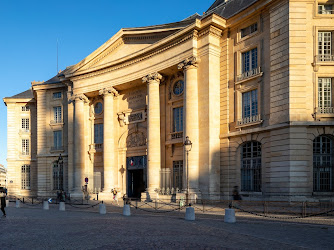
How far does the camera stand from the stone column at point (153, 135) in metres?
30.8

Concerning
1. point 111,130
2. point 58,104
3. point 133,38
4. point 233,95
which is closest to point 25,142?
point 58,104

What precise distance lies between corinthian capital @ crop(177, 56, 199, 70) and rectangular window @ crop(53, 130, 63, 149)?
21854 millimetres

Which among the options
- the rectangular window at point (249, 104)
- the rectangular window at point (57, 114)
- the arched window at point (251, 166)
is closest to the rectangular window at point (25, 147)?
the rectangular window at point (57, 114)

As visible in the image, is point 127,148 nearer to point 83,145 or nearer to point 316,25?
point 83,145

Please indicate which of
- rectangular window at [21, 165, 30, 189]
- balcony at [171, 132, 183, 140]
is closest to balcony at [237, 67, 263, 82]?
balcony at [171, 132, 183, 140]

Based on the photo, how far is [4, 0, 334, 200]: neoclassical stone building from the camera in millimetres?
22641

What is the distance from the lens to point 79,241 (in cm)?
1155

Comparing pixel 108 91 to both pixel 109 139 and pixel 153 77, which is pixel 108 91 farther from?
pixel 153 77

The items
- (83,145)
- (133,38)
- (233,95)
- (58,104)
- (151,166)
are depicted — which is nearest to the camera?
(233,95)

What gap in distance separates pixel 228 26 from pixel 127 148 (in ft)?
54.4

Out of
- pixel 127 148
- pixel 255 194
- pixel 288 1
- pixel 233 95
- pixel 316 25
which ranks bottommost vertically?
pixel 255 194

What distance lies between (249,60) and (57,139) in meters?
28.1

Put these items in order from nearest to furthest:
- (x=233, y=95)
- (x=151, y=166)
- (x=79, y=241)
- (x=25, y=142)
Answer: (x=79, y=241) → (x=233, y=95) → (x=151, y=166) → (x=25, y=142)

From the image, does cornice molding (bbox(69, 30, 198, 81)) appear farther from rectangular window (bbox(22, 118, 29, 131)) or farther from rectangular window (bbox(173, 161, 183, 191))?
rectangular window (bbox(22, 118, 29, 131))
